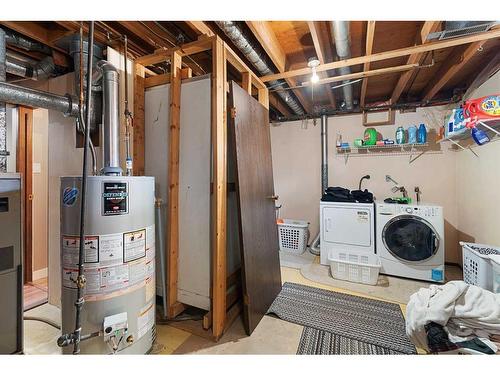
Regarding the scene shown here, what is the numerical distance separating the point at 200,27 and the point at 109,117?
99 centimetres

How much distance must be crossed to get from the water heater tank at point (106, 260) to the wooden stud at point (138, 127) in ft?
2.34

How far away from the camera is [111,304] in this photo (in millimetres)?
1240

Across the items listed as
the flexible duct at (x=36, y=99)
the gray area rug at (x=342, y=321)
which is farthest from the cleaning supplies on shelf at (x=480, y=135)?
the flexible duct at (x=36, y=99)

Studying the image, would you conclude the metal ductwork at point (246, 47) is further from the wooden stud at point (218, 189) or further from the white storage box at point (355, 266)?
the white storage box at point (355, 266)

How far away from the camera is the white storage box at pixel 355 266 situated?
260 centimetres

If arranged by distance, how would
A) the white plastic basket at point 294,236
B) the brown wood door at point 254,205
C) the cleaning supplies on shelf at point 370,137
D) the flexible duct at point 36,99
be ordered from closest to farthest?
the flexible duct at point 36,99
the brown wood door at point 254,205
the cleaning supplies on shelf at point 370,137
the white plastic basket at point 294,236

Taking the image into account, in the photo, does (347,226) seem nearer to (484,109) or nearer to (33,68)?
(484,109)

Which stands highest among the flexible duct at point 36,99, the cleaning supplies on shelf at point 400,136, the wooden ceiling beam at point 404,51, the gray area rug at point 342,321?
the wooden ceiling beam at point 404,51

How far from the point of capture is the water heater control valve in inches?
47.9

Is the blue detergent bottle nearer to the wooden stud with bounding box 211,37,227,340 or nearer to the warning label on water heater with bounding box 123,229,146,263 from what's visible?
the wooden stud with bounding box 211,37,227,340

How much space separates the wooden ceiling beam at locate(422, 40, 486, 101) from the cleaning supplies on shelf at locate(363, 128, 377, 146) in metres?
0.77

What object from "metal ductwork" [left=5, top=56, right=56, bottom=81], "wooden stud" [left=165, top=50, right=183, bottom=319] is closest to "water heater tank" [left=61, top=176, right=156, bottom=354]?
"wooden stud" [left=165, top=50, right=183, bottom=319]

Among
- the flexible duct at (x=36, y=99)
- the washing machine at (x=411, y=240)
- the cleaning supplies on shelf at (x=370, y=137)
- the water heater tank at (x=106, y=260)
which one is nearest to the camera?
the water heater tank at (x=106, y=260)
